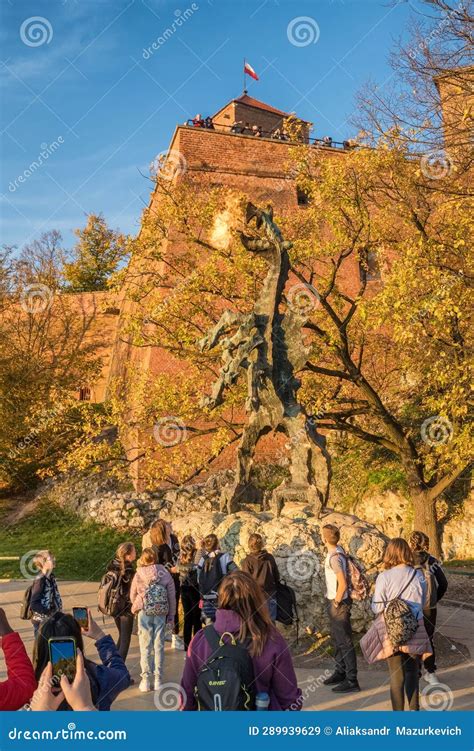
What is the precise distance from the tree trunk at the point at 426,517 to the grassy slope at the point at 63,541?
24.0ft

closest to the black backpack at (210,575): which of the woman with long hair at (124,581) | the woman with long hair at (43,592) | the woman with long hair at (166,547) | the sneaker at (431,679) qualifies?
the woman with long hair at (166,547)

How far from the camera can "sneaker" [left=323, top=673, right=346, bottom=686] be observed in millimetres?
7227

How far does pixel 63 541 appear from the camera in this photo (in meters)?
19.5

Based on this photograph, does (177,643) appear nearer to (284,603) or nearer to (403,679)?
(284,603)

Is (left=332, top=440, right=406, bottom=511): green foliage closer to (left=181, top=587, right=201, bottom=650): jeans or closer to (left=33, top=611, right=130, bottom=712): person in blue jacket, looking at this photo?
(left=181, top=587, right=201, bottom=650): jeans

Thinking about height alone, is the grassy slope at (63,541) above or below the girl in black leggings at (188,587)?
above

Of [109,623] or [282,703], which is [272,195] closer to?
[109,623]

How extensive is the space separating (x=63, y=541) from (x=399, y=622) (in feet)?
51.5

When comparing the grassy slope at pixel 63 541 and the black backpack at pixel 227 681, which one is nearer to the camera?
the black backpack at pixel 227 681

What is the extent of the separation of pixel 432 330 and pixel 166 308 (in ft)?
20.8

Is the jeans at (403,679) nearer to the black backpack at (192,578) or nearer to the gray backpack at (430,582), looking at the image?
the gray backpack at (430,582)

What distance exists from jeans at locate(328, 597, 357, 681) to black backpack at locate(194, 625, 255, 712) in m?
3.87

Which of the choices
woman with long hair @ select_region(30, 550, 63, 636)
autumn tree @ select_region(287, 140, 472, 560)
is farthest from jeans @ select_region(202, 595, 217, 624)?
autumn tree @ select_region(287, 140, 472, 560)

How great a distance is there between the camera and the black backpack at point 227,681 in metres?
3.33
